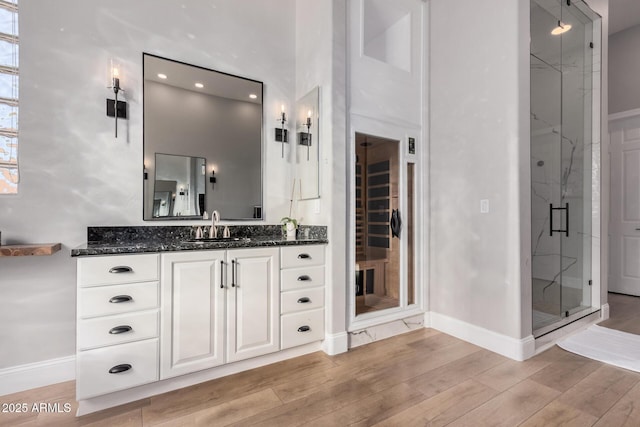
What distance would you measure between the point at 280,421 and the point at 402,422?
2.19 feet

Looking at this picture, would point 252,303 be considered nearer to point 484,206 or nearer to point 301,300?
point 301,300

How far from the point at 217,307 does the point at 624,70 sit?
622cm

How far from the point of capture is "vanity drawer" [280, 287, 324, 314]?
95.7 inches

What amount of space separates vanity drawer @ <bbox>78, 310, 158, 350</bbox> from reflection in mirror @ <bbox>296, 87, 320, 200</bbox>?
1.57 m

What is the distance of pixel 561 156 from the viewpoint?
10.3ft

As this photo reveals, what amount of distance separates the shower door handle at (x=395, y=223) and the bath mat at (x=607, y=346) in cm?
168

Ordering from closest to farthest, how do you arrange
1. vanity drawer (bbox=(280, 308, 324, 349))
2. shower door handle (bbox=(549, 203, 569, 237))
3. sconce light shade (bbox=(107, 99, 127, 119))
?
sconce light shade (bbox=(107, 99, 127, 119))
vanity drawer (bbox=(280, 308, 324, 349))
shower door handle (bbox=(549, 203, 569, 237))

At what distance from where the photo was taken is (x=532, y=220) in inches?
106

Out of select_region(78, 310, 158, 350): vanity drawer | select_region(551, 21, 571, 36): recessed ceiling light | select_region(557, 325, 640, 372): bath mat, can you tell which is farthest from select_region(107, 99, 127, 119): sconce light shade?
select_region(557, 325, 640, 372): bath mat

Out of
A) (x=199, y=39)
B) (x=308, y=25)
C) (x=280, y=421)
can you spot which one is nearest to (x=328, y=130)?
(x=308, y=25)

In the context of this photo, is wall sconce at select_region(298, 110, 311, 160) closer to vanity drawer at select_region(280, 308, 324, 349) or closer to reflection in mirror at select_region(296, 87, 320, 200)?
reflection in mirror at select_region(296, 87, 320, 200)

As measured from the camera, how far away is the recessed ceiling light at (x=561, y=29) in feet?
9.95

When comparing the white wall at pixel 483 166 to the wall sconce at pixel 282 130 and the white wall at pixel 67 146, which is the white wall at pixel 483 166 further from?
the white wall at pixel 67 146

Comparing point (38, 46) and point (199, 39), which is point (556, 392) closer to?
point (199, 39)
